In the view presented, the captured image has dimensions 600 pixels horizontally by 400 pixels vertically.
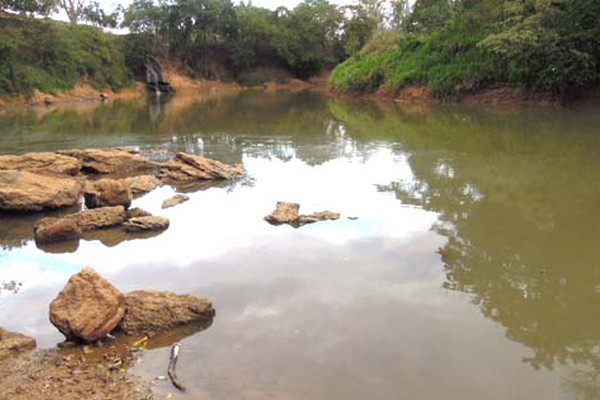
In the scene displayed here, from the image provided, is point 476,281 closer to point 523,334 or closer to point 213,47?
point 523,334

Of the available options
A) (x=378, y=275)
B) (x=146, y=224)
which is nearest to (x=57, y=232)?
(x=146, y=224)

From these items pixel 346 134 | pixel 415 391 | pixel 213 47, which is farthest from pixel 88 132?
pixel 213 47

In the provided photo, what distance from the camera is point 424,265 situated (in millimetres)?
5879

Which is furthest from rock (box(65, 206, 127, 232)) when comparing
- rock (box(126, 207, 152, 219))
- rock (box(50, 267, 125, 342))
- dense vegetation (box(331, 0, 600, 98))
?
dense vegetation (box(331, 0, 600, 98))

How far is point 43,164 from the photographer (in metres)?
10.4

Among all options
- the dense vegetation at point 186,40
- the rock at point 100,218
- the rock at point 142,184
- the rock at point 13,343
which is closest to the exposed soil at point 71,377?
the rock at point 13,343

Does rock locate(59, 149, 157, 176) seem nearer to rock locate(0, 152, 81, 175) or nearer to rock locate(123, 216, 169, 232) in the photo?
rock locate(0, 152, 81, 175)

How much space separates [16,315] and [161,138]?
1185cm

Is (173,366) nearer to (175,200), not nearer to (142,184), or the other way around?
(175,200)

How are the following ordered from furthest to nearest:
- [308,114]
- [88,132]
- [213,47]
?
[213,47] → [308,114] → [88,132]

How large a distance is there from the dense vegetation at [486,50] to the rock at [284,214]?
15.3m

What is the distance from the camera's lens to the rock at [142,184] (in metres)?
9.62

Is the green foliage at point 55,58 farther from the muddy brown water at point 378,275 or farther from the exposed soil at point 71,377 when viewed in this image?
the exposed soil at point 71,377

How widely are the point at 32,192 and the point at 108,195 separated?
102 cm
